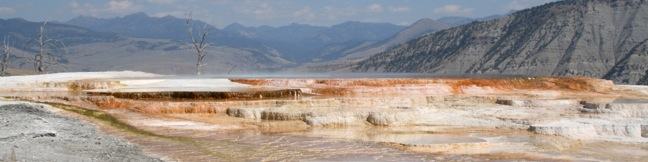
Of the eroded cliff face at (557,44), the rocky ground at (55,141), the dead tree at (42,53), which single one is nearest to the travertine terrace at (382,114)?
the rocky ground at (55,141)

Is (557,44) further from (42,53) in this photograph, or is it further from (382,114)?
(382,114)

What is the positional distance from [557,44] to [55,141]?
535 ft

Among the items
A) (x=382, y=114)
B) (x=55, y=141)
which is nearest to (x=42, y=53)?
(x=382, y=114)

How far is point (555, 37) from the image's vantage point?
171500 mm

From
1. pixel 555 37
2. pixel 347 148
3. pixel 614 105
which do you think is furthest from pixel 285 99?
pixel 555 37

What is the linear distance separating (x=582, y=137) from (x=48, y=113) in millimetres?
14986

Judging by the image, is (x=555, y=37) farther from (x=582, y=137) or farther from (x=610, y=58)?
(x=582, y=137)

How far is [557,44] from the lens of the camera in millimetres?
167625

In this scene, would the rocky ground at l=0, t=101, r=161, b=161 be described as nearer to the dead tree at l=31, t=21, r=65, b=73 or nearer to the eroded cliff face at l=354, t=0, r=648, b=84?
the dead tree at l=31, t=21, r=65, b=73

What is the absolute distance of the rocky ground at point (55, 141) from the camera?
13.4 metres

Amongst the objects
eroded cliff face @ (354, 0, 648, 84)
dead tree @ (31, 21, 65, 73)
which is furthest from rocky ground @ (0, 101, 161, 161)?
eroded cliff face @ (354, 0, 648, 84)

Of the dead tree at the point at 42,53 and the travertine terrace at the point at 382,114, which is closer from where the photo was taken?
the travertine terrace at the point at 382,114

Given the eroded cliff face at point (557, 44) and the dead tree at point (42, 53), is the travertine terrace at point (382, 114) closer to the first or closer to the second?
the dead tree at point (42, 53)

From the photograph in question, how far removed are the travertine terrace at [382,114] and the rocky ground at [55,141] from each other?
968mm
